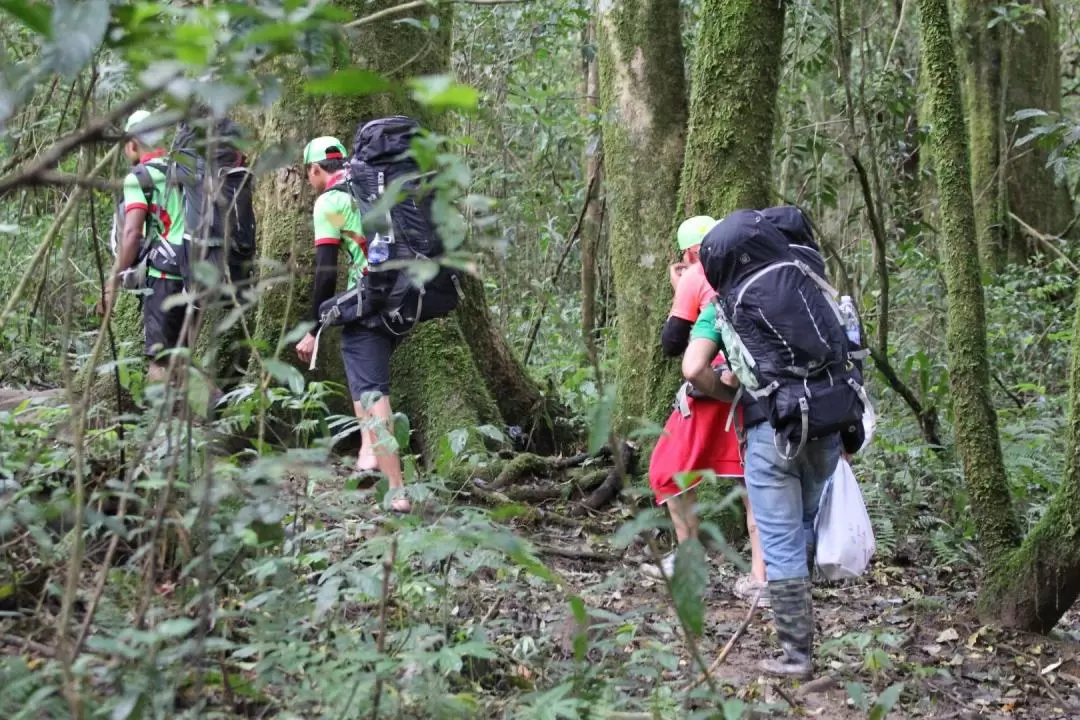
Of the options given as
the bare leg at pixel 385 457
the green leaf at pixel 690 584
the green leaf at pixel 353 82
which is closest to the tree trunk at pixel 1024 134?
the bare leg at pixel 385 457

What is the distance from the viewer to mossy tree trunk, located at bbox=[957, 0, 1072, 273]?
12.4 m

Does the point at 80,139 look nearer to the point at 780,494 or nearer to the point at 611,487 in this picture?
the point at 780,494

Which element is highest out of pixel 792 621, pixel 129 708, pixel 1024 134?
pixel 1024 134

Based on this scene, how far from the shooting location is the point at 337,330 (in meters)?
6.71

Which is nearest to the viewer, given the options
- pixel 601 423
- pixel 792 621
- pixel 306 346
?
pixel 601 423

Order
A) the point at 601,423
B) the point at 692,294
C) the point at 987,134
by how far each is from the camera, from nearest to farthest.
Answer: the point at 601,423, the point at 692,294, the point at 987,134

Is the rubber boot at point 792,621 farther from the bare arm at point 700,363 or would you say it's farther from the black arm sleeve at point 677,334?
the black arm sleeve at point 677,334

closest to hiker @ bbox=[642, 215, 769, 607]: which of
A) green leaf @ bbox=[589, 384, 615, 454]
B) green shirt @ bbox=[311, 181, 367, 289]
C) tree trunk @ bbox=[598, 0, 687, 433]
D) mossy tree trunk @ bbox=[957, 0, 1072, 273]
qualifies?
tree trunk @ bbox=[598, 0, 687, 433]

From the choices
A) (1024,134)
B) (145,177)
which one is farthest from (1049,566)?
(1024,134)

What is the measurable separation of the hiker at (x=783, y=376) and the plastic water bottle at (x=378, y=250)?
1.67 metres

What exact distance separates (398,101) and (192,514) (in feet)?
14.2

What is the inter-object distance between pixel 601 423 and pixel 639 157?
184 inches

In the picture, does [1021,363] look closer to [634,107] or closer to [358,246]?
[634,107]

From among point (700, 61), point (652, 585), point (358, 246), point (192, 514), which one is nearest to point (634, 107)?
point (700, 61)
